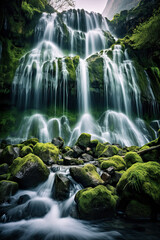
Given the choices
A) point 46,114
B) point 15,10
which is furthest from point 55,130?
point 15,10

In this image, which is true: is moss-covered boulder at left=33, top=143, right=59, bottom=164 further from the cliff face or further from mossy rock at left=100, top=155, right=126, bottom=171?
the cliff face

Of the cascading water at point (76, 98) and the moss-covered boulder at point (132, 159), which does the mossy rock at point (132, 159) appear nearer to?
the moss-covered boulder at point (132, 159)

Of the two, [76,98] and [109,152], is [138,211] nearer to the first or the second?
[109,152]

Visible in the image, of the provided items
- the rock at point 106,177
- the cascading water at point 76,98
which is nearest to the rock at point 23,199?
the rock at point 106,177

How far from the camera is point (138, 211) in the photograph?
113 inches

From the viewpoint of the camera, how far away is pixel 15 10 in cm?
1597

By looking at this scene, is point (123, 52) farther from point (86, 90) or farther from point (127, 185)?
point (127, 185)

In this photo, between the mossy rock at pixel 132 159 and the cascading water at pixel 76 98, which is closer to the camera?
the mossy rock at pixel 132 159

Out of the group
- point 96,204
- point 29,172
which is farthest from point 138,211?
point 29,172

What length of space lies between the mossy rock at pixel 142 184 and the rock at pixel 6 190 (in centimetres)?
308

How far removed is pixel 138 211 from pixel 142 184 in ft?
2.09

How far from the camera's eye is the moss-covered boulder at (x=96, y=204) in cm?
292

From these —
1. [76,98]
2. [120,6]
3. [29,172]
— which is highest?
[120,6]

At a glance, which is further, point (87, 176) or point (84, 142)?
point (84, 142)
